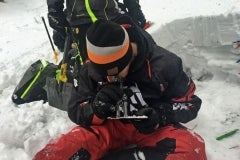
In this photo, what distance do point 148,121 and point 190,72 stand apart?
74.4 inches

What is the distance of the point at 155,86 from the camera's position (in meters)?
2.69

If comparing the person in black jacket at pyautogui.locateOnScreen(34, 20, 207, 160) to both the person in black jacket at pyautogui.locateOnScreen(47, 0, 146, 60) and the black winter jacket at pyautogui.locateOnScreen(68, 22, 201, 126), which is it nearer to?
the black winter jacket at pyautogui.locateOnScreen(68, 22, 201, 126)

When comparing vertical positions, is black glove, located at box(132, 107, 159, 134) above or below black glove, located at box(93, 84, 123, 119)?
below

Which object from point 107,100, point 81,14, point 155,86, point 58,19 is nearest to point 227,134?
point 155,86

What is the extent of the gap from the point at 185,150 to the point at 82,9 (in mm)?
1611

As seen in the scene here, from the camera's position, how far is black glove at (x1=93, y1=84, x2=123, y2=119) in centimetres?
251

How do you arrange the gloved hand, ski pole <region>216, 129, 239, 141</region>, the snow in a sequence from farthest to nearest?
the gloved hand
the snow
ski pole <region>216, 129, 239, 141</region>

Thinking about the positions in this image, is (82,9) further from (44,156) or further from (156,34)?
(44,156)

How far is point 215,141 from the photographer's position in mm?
2941

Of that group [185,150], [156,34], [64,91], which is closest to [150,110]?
[185,150]

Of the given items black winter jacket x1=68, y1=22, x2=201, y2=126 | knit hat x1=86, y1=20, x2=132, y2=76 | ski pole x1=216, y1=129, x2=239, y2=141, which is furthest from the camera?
ski pole x1=216, y1=129, x2=239, y2=141

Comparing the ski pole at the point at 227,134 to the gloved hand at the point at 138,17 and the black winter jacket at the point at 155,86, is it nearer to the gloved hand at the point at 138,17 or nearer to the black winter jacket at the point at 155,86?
the black winter jacket at the point at 155,86

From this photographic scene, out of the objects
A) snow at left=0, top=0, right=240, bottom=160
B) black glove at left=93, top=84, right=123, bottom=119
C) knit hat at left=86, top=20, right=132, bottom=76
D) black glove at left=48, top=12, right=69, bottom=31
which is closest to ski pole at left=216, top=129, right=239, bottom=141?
snow at left=0, top=0, right=240, bottom=160

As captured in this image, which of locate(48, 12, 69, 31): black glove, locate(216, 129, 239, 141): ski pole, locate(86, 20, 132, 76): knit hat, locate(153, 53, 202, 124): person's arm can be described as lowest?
locate(216, 129, 239, 141): ski pole
